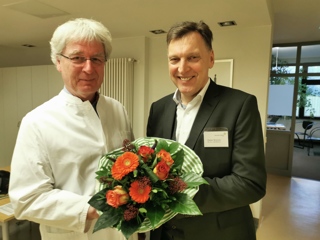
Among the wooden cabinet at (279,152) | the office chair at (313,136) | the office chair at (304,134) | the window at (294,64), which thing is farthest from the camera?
the office chair at (313,136)

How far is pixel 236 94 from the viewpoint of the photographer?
1195mm

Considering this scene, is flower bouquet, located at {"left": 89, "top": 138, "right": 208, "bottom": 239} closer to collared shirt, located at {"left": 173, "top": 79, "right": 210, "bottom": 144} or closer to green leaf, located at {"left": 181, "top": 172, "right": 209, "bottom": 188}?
green leaf, located at {"left": 181, "top": 172, "right": 209, "bottom": 188}

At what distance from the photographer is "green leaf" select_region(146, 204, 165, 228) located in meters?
0.72

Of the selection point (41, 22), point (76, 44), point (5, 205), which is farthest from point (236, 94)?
point (41, 22)

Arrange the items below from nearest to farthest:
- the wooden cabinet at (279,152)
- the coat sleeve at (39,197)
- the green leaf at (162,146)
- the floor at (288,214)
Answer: the green leaf at (162,146) → the coat sleeve at (39,197) → the floor at (288,214) → the wooden cabinet at (279,152)

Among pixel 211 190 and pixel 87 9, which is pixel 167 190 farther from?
pixel 87 9

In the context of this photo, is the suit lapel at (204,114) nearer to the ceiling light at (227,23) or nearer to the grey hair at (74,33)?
the grey hair at (74,33)

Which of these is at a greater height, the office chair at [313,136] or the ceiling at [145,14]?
the ceiling at [145,14]

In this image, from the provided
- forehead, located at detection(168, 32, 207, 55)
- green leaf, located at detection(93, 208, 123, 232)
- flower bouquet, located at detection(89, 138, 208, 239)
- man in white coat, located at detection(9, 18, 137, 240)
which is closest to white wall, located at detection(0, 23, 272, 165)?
forehead, located at detection(168, 32, 207, 55)

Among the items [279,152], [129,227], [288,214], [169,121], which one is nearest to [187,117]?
[169,121]

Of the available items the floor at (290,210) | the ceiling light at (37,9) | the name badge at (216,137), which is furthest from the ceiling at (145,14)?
the floor at (290,210)

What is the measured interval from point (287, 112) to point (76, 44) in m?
5.77

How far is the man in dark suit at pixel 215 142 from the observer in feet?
3.51

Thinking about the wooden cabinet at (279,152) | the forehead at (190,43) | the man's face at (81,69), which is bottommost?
the wooden cabinet at (279,152)
